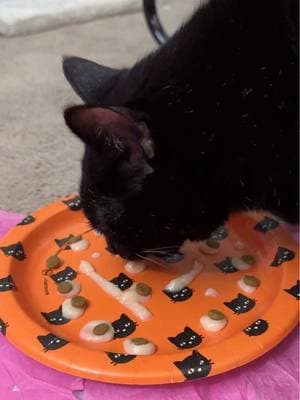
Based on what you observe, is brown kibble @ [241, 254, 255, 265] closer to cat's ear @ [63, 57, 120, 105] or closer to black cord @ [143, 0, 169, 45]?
cat's ear @ [63, 57, 120, 105]

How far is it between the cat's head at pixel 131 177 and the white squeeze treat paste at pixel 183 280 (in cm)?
9

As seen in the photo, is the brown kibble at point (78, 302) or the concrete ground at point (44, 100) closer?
the brown kibble at point (78, 302)

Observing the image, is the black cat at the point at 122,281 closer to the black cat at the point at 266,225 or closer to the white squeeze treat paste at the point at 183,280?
the white squeeze treat paste at the point at 183,280

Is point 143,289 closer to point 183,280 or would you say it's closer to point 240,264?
point 183,280

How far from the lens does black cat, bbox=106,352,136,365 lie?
2.60 ft

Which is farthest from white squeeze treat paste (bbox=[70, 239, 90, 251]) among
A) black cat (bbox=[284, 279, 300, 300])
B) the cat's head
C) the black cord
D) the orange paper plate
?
the black cord

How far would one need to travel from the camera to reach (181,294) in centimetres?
95

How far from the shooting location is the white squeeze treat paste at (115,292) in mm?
910

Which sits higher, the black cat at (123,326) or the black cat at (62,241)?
the black cat at (62,241)

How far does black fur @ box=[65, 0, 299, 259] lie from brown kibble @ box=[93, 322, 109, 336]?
111 mm

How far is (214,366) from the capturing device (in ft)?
2.59

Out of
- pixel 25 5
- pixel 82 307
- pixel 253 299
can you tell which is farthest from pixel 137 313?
pixel 25 5

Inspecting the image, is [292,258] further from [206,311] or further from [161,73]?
[161,73]

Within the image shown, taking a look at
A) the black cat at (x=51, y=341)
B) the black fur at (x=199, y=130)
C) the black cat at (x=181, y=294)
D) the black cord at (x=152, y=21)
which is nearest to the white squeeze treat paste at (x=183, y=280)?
A: the black cat at (x=181, y=294)
